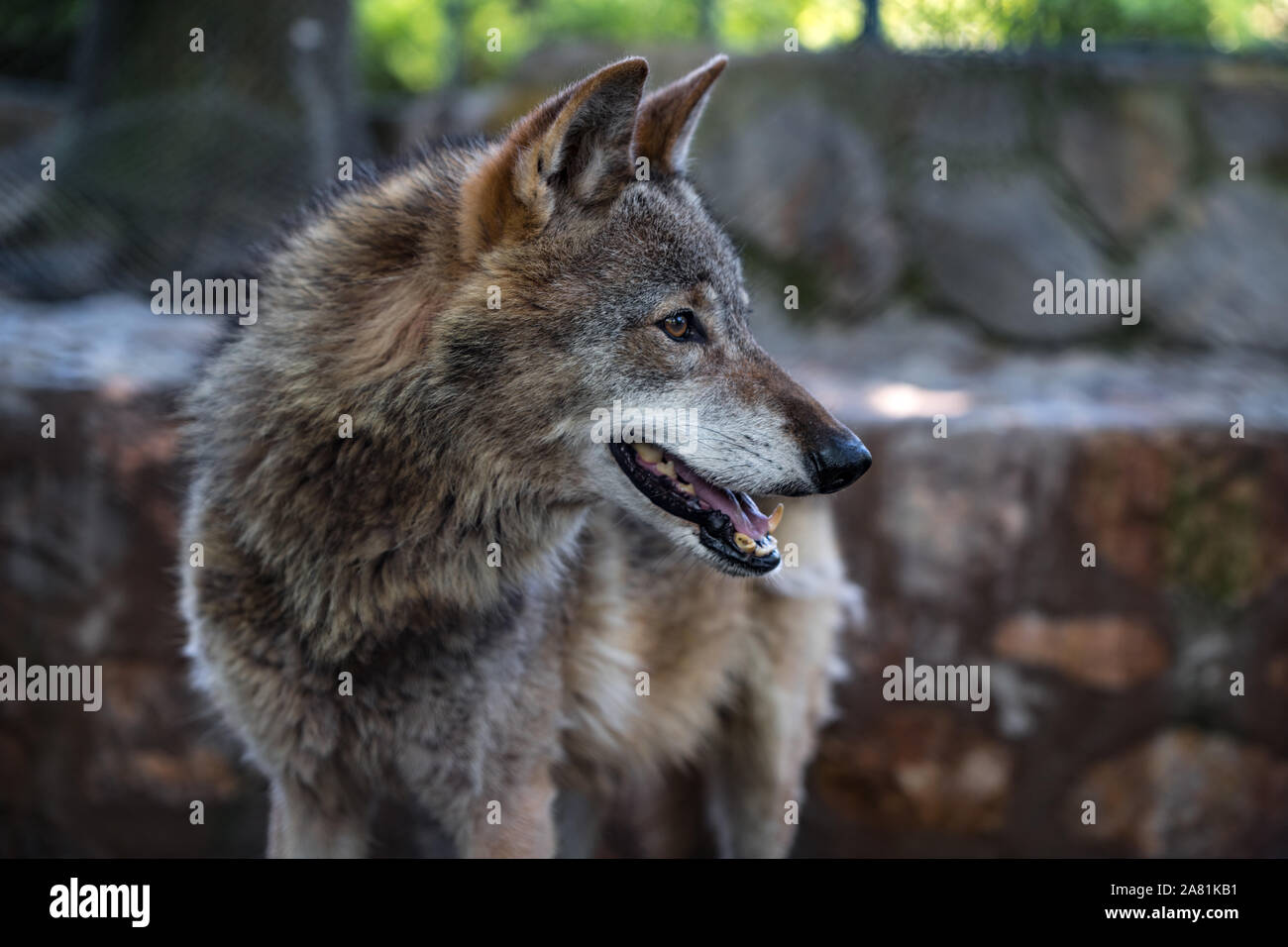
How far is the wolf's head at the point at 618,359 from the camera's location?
2.61 metres

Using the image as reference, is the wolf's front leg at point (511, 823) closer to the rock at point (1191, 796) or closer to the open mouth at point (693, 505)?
the open mouth at point (693, 505)

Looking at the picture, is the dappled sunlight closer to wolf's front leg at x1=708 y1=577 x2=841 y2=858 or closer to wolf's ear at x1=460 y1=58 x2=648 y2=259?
wolf's front leg at x1=708 y1=577 x2=841 y2=858

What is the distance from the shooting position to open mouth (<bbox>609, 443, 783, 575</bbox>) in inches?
106

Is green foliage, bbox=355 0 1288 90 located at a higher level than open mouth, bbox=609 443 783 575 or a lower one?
higher

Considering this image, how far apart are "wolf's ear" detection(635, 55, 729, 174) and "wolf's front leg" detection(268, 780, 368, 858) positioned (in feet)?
6.57

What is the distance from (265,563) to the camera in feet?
9.27

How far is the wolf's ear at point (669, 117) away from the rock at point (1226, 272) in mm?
3939

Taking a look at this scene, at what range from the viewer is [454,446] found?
270 centimetres

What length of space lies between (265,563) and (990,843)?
3627 mm

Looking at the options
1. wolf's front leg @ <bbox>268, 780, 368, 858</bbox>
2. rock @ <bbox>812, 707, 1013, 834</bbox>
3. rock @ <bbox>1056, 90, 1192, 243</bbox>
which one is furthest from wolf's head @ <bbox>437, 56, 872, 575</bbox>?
rock @ <bbox>1056, 90, 1192, 243</bbox>

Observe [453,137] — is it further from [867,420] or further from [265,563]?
[867,420]

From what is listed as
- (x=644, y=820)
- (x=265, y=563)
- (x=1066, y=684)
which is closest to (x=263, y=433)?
(x=265, y=563)

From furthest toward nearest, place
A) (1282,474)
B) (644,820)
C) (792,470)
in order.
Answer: (1282,474), (644,820), (792,470)

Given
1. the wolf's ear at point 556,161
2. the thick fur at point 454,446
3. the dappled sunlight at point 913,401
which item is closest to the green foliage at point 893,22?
the dappled sunlight at point 913,401
